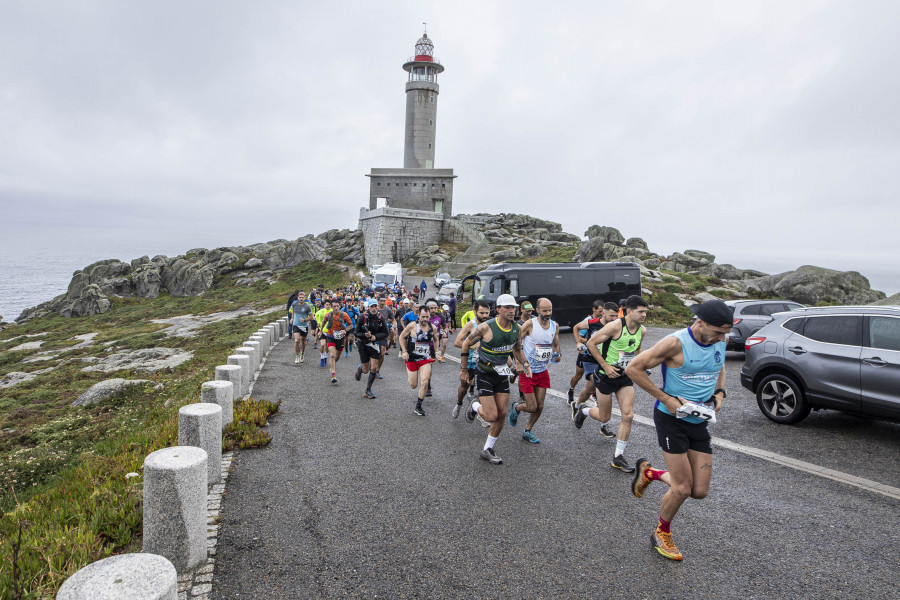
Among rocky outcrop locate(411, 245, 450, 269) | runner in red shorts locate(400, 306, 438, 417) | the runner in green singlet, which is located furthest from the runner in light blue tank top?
rocky outcrop locate(411, 245, 450, 269)

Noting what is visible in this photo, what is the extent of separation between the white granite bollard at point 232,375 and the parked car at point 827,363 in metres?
8.63

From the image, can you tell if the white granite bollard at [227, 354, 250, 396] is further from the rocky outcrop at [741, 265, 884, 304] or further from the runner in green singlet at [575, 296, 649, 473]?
the rocky outcrop at [741, 265, 884, 304]

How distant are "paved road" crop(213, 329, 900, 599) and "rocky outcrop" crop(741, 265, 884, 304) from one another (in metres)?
24.8

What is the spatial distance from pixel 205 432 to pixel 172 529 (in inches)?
66.7

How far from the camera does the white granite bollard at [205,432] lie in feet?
17.1

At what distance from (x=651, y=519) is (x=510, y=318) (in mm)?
2738

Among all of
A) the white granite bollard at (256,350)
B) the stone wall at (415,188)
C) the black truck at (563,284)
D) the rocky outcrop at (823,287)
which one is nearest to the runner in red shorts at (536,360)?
the white granite bollard at (256,350)

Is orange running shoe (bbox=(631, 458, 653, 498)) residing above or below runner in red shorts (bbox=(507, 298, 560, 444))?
below

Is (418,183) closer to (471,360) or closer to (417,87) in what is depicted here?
(417,87)

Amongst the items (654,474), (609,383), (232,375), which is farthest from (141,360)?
(654,474)

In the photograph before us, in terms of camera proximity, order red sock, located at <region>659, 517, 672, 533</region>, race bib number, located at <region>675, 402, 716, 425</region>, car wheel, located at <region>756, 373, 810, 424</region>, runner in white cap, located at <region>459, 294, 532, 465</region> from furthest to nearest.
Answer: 1. car wheel, located at <region>756, 373, 810, 424</region>
2. runner in white cap, located at <region>459, 294, 532, 465</region>
3. red sock, located at <region>659, 517, 672, 533</region>
4. race bib number, located at <region>675, 402, 716, 425</region>

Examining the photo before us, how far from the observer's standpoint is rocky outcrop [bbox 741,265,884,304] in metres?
27.3

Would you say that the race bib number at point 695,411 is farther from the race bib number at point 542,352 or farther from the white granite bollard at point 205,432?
the white granite bollard at point 205,432

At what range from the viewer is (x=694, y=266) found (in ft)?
142
